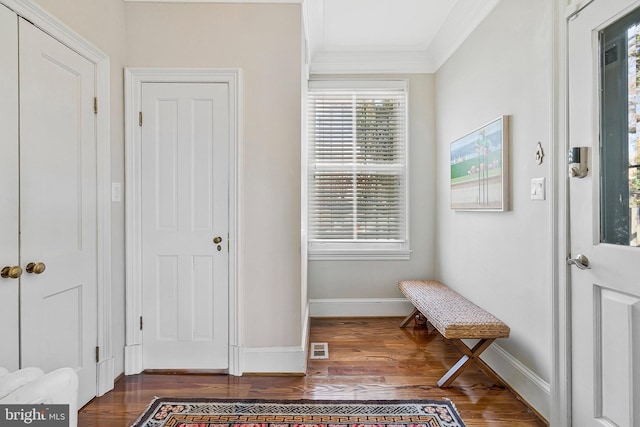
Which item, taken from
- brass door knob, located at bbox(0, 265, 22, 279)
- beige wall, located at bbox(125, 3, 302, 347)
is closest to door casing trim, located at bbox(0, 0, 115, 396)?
beige wall, located at bbox(125, 3, 302, 347)

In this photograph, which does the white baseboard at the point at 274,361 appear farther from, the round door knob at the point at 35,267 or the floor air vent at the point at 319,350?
the round door knob at the point at 35,267

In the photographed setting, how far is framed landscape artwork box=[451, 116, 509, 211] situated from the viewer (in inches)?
87.0

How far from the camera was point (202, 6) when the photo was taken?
233 cm

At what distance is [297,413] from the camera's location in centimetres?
191

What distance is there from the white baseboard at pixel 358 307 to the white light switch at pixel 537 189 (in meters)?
1.93

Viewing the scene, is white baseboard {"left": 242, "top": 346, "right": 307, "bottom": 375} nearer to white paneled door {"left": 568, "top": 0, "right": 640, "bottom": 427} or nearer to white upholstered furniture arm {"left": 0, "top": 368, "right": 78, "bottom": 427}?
white upholstered furniture arm {"left": 0, "top": 368, "right": 78, "bottom": 427}

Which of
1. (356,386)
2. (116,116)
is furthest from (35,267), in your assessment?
(356,386)

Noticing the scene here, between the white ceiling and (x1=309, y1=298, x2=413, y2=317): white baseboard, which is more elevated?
the white ceiling

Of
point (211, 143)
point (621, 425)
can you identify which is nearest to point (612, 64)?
point (621, 425)

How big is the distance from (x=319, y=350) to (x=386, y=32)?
111 inches

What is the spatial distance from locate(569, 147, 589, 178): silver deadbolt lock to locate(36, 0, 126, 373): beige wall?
2590 mm

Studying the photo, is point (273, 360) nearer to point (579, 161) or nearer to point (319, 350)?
point (319, 350)

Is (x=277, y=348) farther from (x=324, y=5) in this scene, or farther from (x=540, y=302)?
(x=324, y=5)

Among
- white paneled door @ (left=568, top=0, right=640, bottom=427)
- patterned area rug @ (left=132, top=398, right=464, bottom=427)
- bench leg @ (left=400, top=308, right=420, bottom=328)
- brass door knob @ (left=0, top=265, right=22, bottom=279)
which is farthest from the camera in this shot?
bench leg @ (left=400, top=308, right=420, bottom=328)
